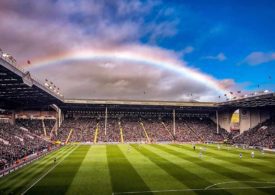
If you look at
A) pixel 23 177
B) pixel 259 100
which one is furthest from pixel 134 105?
pixel 23 177

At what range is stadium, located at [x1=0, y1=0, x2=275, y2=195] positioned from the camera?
32.0 meters

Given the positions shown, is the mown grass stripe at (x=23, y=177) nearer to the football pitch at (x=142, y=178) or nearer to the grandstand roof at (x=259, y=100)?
the football pitch at (x=142, y=178)

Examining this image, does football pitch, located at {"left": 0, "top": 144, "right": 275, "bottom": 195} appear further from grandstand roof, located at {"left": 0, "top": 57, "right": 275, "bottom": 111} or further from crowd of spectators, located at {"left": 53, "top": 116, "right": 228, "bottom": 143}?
crowd of spectators, located at {"left": 53, "top": 116, "right": 228, "bottom": 143}

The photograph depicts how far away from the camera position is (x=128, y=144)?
86.6m

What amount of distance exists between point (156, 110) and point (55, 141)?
43.0m

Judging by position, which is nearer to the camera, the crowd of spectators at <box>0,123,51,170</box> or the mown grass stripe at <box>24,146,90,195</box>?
the mown grass stripe at <box>24,146,90,195</box>

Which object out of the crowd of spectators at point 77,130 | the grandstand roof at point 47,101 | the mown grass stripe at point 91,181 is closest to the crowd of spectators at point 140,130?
the crowd of spectators at point 77,130

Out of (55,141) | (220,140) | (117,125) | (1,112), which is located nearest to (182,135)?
(220,140)

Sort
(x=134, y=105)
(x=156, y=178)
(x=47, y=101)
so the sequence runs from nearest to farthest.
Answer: (x=156, y=178) → (x=47, y=101) → (x=134, y=105)

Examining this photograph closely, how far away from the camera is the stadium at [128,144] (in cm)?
3195

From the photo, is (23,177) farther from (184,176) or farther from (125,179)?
(184,176)

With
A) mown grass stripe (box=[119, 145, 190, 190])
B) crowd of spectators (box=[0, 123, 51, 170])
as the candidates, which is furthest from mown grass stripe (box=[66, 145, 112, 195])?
crowd of spectators (box=[0, 123, 51, 170])

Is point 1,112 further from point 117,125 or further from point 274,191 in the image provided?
point 274,191

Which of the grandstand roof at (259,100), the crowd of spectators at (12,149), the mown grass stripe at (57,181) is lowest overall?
the mown grass stripe at (57,181)
